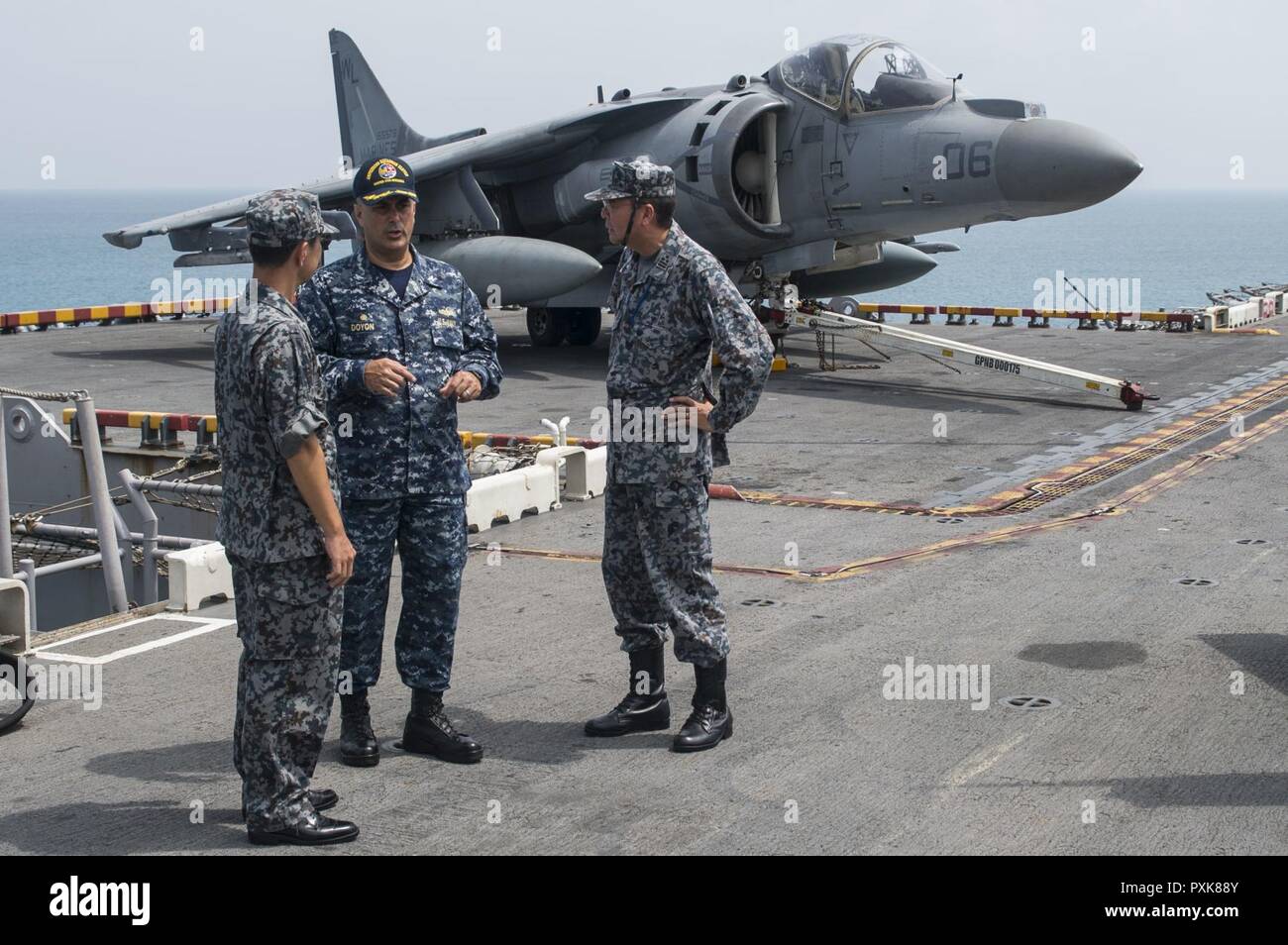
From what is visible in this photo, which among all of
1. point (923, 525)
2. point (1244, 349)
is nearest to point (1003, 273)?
point (1244, 349)

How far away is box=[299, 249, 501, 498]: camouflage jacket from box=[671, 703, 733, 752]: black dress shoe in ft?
4.41

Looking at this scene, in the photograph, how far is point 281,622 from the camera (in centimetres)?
509

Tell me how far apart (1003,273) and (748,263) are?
10855 cm

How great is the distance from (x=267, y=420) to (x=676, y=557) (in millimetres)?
1855

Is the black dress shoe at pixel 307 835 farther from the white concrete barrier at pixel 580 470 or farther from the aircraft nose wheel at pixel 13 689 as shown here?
the white concrete barrier at pixel 580 470

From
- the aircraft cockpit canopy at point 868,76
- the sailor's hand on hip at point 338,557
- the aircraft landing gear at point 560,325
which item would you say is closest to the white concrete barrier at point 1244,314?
the aircraft cockpit canopy at point 868,76

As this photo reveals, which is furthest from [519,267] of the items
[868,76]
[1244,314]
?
[1244,314]

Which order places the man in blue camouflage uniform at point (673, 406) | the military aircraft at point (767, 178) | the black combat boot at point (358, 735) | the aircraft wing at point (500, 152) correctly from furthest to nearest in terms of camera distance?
the aircraft wing at point (500, 152) < the military aircraft at point (767, 178) < the man in blue camouflage uniform at point (673, 406) < the black combat boot at point (358, 735)

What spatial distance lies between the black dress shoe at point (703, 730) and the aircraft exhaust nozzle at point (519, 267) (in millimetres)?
14589

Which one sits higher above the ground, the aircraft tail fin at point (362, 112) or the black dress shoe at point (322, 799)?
the aircraft tail fin at point (362, 112)

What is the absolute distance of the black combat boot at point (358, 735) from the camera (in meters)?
5.96

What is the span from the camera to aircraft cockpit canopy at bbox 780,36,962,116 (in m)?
19.3

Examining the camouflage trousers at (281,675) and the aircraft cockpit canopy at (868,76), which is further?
the aircraft cockpit canopy at (868,76)

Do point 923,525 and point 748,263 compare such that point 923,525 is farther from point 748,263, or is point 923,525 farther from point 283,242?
point 748,263
